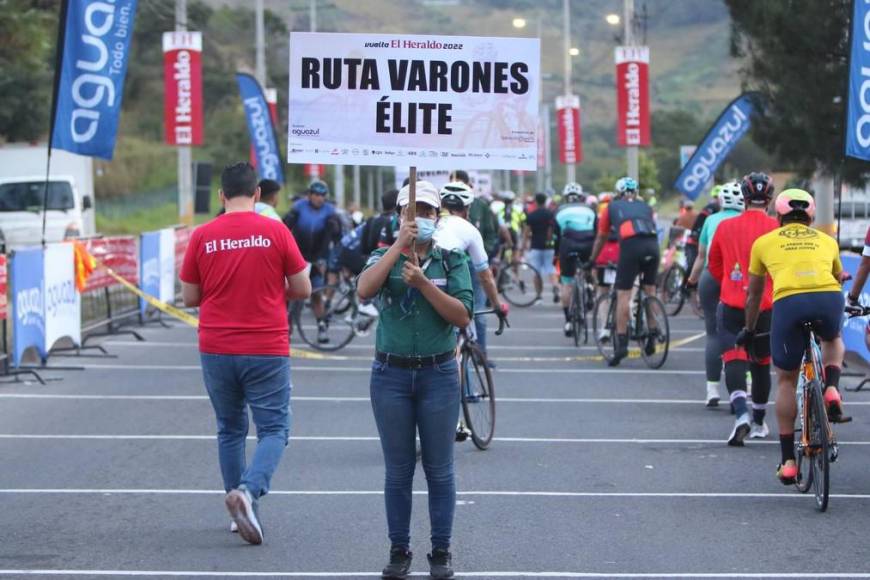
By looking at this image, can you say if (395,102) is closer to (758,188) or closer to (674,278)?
(758,188)

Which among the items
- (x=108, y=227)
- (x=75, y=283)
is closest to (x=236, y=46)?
(x=108, y=227)

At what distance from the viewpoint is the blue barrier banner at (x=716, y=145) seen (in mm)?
22656

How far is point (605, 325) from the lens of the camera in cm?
1716

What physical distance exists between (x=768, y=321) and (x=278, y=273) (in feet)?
14.9

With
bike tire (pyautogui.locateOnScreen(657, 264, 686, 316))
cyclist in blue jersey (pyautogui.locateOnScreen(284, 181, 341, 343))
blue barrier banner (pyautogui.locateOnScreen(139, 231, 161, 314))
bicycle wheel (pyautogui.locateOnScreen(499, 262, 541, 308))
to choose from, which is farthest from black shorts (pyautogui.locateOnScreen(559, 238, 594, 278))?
bicycle wheel (pyautogui.locateOnScreen(499, 262, 541, 308))

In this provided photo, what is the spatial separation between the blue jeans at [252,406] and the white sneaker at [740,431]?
4333 mm

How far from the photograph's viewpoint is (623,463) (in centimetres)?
1064

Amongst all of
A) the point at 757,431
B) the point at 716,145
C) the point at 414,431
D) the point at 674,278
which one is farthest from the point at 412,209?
the point at 674,278

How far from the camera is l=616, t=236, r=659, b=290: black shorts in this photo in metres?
16.1

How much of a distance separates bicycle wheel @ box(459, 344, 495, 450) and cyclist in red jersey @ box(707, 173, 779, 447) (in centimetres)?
177

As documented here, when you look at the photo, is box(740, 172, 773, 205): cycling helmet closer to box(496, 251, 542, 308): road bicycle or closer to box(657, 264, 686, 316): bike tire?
box(657, 264, 686, 316): bike tire

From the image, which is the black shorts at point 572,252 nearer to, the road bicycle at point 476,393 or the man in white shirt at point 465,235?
the man in white shirt at point 465,235

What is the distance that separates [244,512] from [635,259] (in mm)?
8965

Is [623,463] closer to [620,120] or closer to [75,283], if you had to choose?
[75,283]
